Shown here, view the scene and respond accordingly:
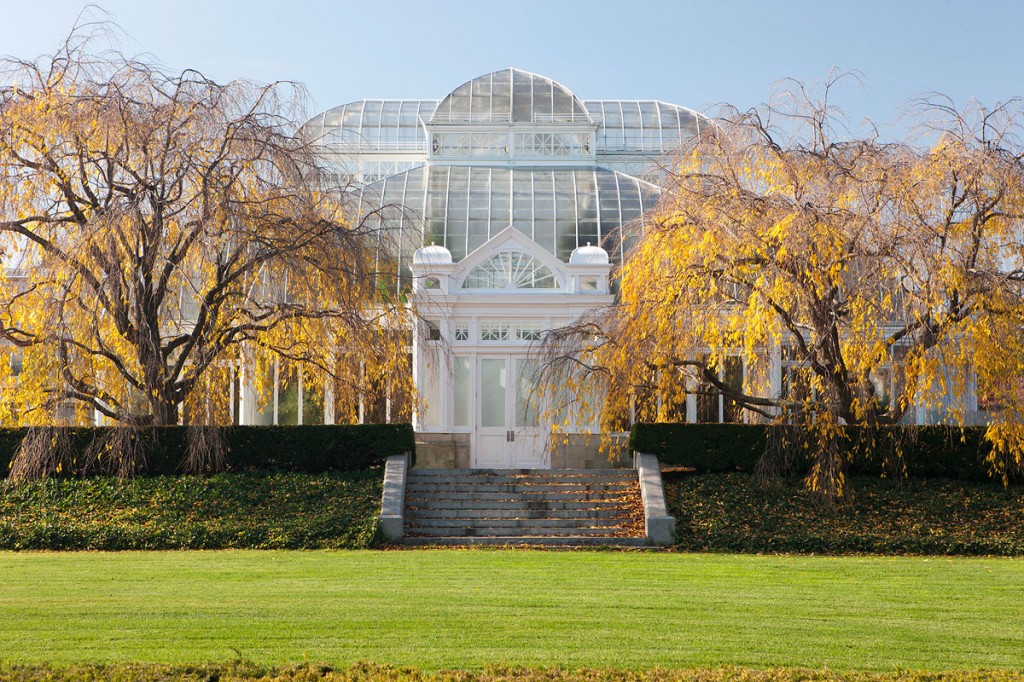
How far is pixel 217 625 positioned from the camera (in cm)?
910

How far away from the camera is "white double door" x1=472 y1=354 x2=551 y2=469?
21703mm

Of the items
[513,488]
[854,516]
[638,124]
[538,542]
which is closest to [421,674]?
[538,542]

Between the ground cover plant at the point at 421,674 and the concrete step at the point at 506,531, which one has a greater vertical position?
the concrete step at the point at 506,531

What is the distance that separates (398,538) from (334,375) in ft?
→ 9.48

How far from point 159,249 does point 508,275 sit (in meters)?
7.81

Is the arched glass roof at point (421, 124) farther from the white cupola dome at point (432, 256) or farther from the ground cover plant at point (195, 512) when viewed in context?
the ground cover plant at point (195, 512)

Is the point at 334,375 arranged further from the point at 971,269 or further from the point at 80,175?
the point at 971,269

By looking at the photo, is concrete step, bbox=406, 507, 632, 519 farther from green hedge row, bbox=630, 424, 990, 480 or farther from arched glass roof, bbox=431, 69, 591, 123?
arched glass roof, bbox=431, 69, 591, 123

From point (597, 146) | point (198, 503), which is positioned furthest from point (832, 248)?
point (597, 146)

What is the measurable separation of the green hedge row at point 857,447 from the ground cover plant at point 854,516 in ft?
0.69

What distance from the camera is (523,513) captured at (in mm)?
17141

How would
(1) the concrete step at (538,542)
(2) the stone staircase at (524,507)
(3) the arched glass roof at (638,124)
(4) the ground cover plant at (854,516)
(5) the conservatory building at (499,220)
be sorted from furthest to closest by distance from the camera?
(3) the arched glass roof at (638,124) < (5) the conservatory building at (499,220) < (2) the stone staircase at (524,507) < (1) the concrete step at (538,542) < (4) the ground cover plant at (854,516)

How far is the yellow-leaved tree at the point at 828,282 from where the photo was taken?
15602mm

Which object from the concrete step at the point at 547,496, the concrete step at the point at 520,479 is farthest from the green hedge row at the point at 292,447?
the concrete step at the point at 547,496
